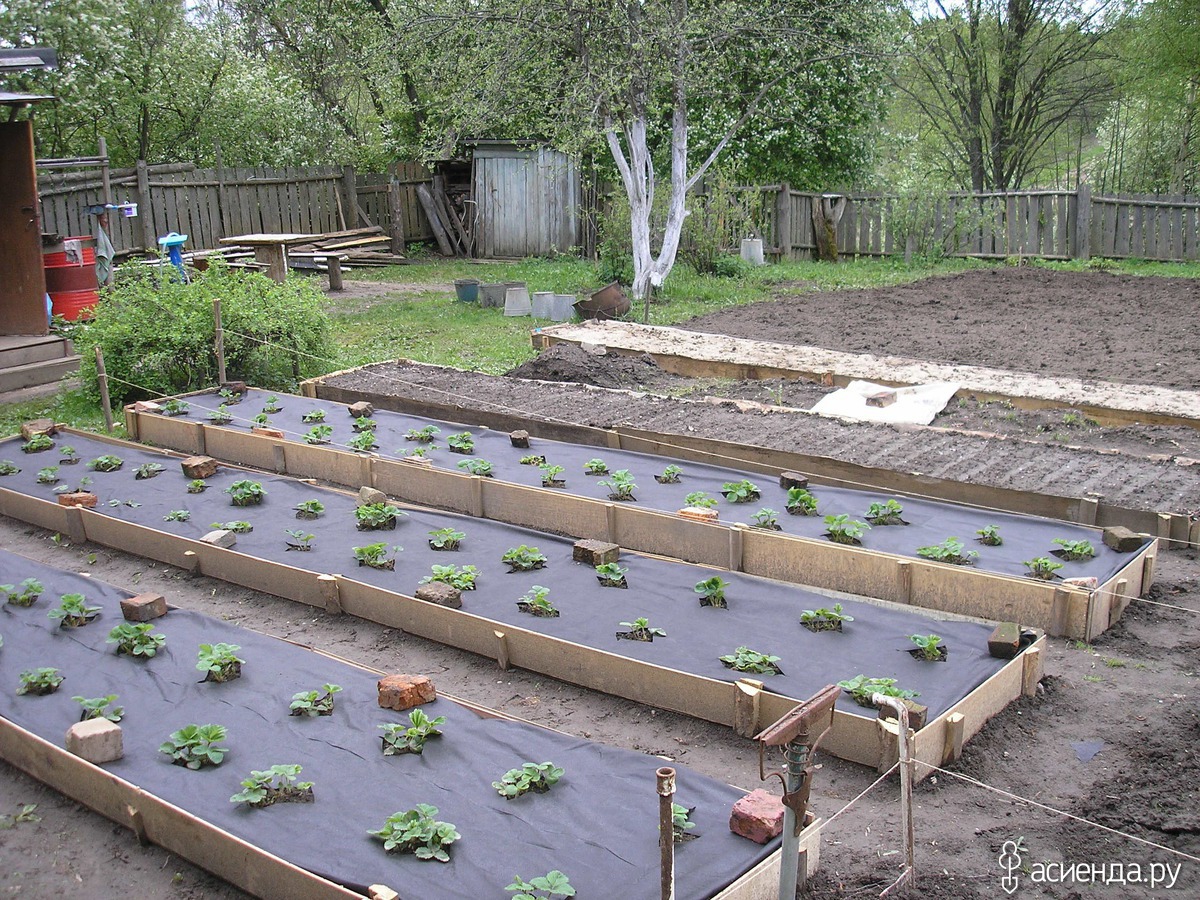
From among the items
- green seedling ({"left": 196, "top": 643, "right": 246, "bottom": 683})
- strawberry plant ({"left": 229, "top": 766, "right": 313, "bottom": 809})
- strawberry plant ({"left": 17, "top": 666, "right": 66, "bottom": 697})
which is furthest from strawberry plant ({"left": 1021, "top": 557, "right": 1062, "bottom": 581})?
strawberry plant ({"left": 17, "top": 666, "right": 66, "bottom": 697})

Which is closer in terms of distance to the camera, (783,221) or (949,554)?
(949,554)

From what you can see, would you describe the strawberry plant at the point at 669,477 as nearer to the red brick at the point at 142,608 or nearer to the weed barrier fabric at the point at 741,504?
the weed barrier fabric at the point at 741,504

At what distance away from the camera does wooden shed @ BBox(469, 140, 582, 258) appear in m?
20.7

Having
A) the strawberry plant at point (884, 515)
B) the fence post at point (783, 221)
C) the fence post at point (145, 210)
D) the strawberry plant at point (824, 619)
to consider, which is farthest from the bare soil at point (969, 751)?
the fence post at point (783, 221)

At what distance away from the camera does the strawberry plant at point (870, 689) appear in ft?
13.9

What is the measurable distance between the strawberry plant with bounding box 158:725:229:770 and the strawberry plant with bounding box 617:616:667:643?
1.79 meters

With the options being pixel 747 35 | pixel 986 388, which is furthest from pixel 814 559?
pixel 747 35

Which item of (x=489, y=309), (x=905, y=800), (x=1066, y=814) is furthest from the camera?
(x=489, y=309)

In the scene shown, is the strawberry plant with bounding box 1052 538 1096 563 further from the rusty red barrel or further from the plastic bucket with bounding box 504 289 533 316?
the rusty red barrel

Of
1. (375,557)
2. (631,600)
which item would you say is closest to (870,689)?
(631,600)

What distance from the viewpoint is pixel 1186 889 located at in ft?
11.2

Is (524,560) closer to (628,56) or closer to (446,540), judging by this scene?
(446,540)

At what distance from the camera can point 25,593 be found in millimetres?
5367

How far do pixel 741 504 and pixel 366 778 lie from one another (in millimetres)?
3311
